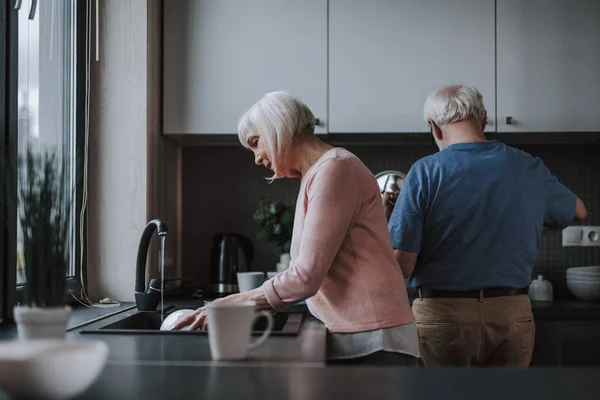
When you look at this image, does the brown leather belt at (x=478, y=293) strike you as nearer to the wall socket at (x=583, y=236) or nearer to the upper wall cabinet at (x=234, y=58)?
the upper wall cabinet at (x=234, y=58)

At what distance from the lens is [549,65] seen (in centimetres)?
272

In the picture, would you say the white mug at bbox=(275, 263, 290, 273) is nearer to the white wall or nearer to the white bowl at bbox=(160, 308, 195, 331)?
the white wall

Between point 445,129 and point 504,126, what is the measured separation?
676mm

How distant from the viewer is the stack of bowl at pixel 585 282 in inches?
107

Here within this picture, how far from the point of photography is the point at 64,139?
2447 mm

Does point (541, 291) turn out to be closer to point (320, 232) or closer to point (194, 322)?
point (320, 232)

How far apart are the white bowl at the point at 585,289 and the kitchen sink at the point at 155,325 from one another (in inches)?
48.9

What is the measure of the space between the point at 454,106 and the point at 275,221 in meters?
1.11

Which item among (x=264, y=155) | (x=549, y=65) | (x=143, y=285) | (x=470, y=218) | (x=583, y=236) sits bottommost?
(x=143, y=285)

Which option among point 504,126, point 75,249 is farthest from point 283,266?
point 504,126

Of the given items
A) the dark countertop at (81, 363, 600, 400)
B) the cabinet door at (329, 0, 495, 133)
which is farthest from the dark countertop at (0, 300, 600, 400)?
the cabinet door at (329, 0, 495, 133)

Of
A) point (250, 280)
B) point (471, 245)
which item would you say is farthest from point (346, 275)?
point (250, 280)

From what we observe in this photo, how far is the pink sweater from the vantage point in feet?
5.10

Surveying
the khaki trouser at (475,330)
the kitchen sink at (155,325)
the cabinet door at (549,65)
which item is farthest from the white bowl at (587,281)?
the kitchen sink at (155,325)
